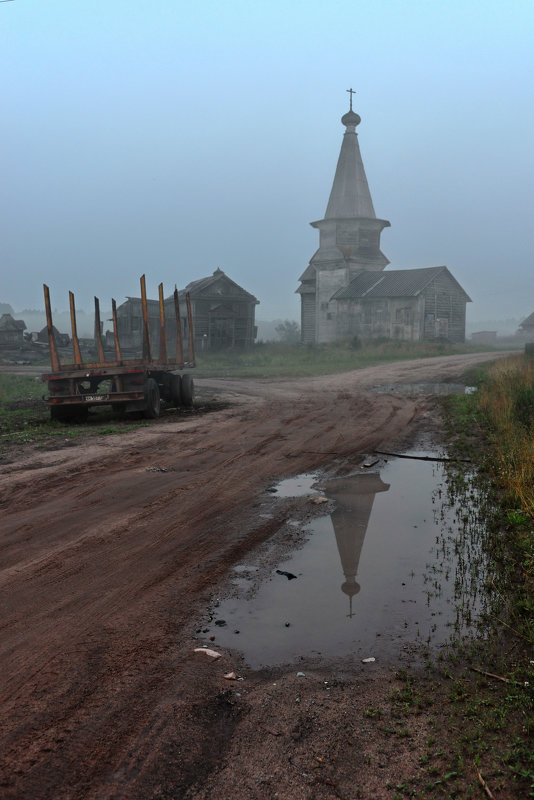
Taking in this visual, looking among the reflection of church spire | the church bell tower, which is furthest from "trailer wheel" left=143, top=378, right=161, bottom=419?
the church bell tower

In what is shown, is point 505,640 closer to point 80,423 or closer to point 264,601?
point 264,601

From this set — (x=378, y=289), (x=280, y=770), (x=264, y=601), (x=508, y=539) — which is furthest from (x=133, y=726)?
(x=378, y=289)

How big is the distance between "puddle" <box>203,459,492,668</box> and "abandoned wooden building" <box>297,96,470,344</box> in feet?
131

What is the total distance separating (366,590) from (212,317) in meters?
42.9

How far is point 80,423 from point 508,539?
962cm

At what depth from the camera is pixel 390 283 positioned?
46.1 meters

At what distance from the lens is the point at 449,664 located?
10.9 feet

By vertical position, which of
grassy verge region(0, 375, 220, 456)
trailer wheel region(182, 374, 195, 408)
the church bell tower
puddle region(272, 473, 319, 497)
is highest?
the church bell tower

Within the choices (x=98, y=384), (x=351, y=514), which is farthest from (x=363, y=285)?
(x=351, y=514)

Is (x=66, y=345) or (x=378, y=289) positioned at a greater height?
(x=378, y=289)

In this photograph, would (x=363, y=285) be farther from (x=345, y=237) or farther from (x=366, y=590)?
(x=366, y=590)

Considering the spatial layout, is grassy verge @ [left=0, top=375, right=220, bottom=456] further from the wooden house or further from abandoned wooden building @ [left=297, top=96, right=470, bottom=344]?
abandoned wooden building @ [left=297, top=96, right=470, bottom=344]

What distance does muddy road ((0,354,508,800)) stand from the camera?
8.19 ft

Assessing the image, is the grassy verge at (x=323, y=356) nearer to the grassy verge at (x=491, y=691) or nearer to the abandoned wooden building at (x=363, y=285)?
the abandoned wooden building at (x=363, y=285)
